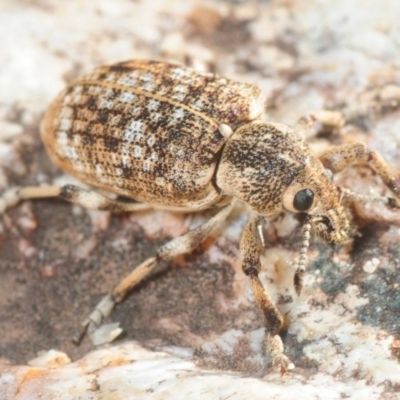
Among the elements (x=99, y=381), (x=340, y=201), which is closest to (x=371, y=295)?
(x=340, y=201)

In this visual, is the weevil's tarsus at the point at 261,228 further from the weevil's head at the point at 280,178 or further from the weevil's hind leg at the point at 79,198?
the weevil's hind leg at the point at 79,198

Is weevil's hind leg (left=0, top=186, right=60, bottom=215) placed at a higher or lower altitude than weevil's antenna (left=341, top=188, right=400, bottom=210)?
lower

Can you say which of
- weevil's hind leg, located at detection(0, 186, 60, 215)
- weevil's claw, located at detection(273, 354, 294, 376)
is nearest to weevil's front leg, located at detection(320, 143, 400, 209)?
weevil's claw, located at detection(273, 354, 294, 376)

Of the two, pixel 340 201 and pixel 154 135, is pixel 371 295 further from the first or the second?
pixel 154 135

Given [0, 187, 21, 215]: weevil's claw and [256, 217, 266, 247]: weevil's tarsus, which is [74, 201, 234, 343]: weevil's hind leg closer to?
[256, 217, 266, 247]: weevil's tarsus

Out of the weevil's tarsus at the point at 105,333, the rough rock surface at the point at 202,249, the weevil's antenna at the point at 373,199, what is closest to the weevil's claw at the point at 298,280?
the rough rock surface at the point at 202,249

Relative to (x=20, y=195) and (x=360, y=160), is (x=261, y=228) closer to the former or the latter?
(x=360, y=160)
